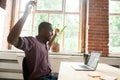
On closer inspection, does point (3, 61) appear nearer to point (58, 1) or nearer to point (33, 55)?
point (58, 1)

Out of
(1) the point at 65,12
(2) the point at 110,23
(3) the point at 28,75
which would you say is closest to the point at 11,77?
(1) the point at 65,12

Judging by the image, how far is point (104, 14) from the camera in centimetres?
402

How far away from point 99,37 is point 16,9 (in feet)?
7.38

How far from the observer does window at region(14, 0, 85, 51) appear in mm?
4445

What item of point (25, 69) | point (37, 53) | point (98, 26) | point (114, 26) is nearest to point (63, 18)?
point (98, 26)

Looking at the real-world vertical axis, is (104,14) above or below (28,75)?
above

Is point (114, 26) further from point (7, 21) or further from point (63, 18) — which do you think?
point (7, 21)

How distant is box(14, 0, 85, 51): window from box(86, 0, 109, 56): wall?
450mm

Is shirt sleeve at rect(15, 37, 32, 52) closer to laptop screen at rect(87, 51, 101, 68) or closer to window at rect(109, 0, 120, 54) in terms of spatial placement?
laptop screen at rect(87, 51, 101, 68)

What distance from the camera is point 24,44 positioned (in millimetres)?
1722

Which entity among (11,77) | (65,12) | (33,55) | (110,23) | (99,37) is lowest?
(11,77)

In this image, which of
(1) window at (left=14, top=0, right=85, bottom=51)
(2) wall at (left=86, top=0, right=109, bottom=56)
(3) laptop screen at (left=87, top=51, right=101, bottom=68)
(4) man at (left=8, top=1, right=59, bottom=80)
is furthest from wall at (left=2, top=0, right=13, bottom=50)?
(3) laptop screen at (left=87, top=51, right=101, bottom=68)

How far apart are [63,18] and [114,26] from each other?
1293 millimetres

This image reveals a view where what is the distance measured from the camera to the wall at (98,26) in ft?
13.0
